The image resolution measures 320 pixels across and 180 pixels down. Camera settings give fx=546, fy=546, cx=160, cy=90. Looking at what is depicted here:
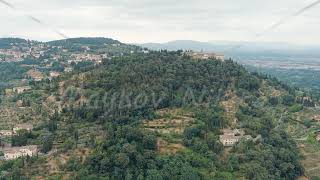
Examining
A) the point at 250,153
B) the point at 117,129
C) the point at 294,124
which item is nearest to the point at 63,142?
the point at 117,129

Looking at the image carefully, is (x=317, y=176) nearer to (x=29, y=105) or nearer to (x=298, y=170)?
(x=298, y=170)

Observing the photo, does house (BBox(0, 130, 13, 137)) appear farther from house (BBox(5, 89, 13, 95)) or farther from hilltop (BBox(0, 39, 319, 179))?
house (BBox(5, 89, 13, 95))

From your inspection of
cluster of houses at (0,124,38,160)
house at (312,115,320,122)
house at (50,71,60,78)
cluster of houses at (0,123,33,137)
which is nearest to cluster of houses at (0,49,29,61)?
house at (50,71,60,78)

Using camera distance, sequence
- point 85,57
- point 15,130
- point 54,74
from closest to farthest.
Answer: point 15,130 → point 54,74 → point 85,57

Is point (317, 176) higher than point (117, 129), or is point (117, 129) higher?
point (117, 129)

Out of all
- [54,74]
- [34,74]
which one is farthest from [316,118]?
[34,74]

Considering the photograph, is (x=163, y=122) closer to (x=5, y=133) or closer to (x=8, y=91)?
(x=5, y=133)
